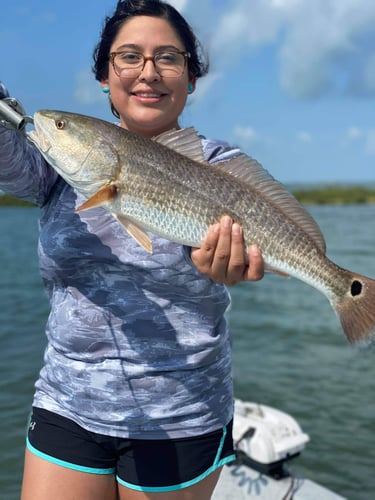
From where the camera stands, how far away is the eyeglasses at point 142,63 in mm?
2645

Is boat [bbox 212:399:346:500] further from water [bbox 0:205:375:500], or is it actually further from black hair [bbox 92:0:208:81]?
black hair [bbox 92:0:208:81]

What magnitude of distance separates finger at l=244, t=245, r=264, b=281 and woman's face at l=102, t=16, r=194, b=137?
2.51 feet

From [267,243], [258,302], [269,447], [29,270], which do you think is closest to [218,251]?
[267,243]

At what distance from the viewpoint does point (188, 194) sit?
2.50 meters

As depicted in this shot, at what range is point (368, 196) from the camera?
7200 cm

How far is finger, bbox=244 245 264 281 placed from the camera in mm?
2445

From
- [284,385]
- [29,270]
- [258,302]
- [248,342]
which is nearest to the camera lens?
[284,385]

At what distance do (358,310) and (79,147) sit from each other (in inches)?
56.1

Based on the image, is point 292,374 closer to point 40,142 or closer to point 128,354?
point 128,354

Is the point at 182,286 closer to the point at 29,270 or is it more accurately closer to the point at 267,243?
the point at 267,243

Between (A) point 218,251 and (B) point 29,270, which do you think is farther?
(B) point 29,270

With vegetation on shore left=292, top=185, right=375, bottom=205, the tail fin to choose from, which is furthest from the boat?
vegetation on shore left=292, top=185, right=375, bottom=205

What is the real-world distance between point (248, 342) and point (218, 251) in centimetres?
910

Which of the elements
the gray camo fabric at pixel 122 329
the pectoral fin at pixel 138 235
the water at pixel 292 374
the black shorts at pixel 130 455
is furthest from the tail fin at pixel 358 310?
the water at pixel 292 374
